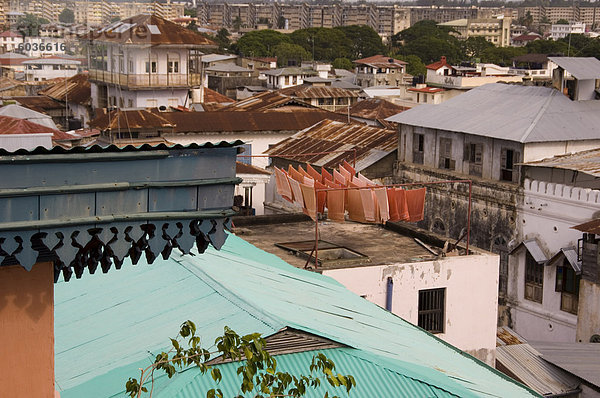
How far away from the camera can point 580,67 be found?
106 ft

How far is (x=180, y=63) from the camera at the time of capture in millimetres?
51312

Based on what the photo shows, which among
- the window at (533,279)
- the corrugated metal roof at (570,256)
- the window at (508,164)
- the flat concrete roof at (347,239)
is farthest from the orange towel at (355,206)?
the window at (508,164)

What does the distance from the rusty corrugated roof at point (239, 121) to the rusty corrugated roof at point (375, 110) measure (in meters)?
2.86

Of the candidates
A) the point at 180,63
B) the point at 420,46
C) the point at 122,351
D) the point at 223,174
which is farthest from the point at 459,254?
the point at 420,46

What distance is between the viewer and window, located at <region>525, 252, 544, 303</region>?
88.2 feet

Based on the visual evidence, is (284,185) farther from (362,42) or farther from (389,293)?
(362,42)

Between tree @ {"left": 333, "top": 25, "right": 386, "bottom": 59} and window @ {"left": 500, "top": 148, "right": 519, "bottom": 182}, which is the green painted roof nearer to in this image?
window @ {"left": 500, "top": 148, "right": 519, "bottom": 182}

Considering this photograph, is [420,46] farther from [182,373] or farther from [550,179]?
[182,373]

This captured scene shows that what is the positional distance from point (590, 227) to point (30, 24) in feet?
115

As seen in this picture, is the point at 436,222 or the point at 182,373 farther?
the point at 436,222

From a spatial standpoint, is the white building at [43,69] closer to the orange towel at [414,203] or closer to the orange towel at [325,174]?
the orange towel at [325,174]

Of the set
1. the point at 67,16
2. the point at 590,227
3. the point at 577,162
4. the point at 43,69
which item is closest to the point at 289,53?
the point at 43,69

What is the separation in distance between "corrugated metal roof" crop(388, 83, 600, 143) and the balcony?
19258 millimetres

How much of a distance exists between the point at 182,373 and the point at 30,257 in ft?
14.4
